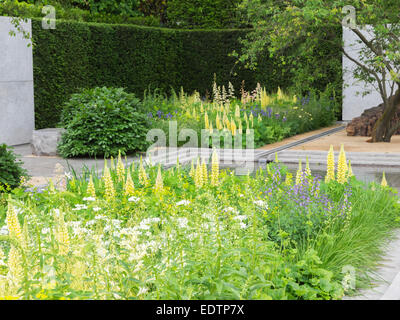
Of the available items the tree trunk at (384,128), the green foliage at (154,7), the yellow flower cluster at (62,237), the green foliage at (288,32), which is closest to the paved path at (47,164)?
the green foliage at (288,32)

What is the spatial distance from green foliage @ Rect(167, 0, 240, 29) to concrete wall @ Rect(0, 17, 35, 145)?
9.61 metres

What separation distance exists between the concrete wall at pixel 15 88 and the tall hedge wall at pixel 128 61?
0.77ft

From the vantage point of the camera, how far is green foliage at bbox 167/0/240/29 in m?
21.9

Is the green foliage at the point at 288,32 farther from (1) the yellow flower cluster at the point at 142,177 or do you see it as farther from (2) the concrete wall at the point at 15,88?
(1) the yellow flower cluster at the point at 142,177

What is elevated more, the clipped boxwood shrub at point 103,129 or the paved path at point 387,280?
the clipped boxwood shrub at point 103,129

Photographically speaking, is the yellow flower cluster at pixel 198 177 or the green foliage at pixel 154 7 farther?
the green foliage at pixel 154 7

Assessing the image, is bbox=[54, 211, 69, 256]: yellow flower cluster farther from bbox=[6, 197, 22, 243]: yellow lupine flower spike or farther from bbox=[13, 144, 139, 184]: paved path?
bbox=[13, 144, 139, 184]: paved path

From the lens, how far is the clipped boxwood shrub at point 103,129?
1092 cm

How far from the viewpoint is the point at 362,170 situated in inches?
400

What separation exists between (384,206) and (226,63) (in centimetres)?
1450

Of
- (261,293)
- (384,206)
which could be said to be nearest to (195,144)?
(384,206)

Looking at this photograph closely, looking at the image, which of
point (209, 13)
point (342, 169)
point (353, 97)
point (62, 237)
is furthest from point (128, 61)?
point (62, 237)

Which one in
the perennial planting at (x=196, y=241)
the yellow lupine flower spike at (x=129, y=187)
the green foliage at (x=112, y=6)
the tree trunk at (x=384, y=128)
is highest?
the green foliage at (x=112, y=6)

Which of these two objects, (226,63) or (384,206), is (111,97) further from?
(226,63)
